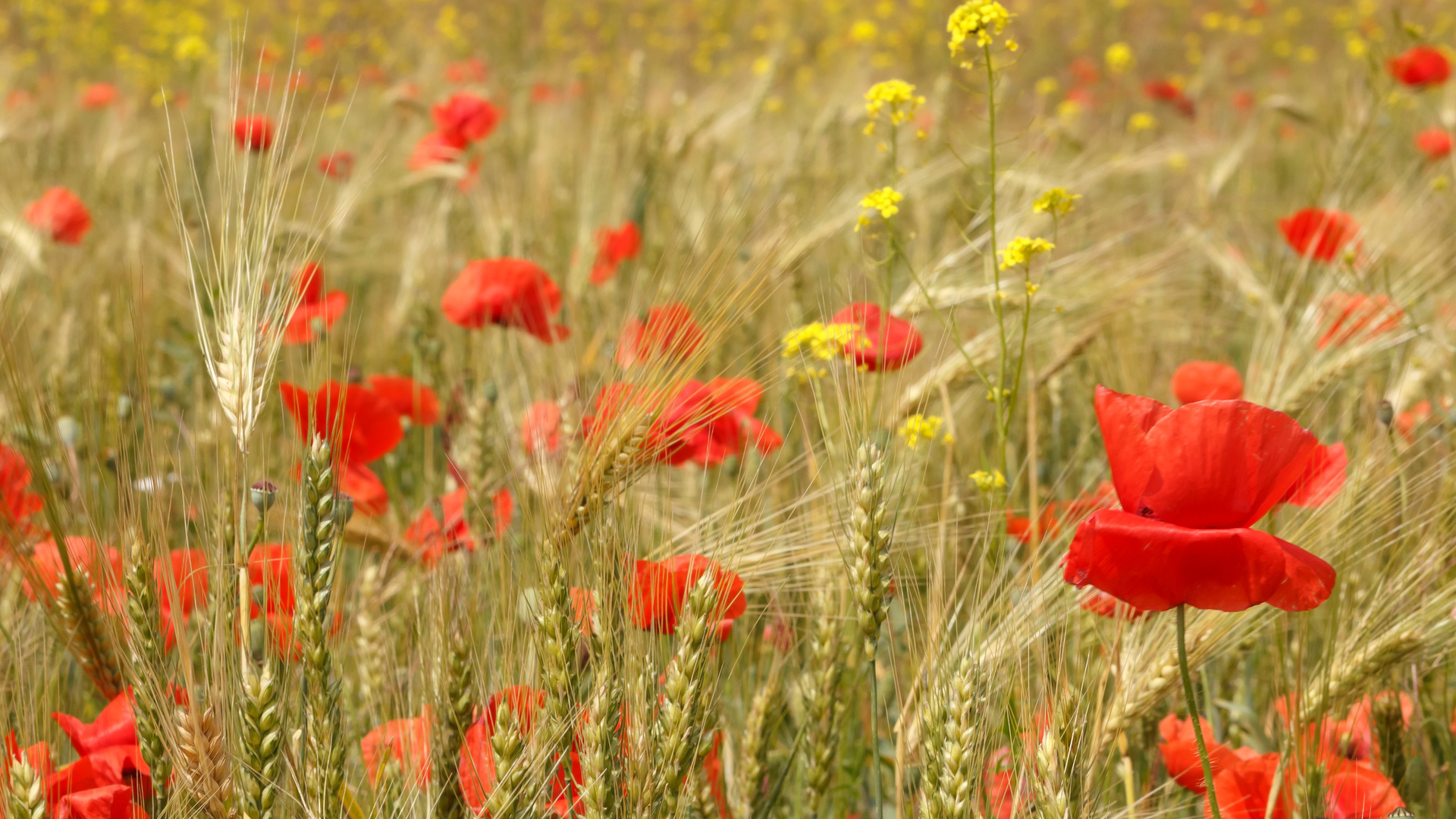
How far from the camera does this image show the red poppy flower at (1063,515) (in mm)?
1112

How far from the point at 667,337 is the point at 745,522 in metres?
0.29

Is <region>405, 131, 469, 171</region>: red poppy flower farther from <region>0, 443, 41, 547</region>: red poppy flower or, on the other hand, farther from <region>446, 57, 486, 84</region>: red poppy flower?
<region>0, 443, 41, 547</region>: red poppy flower

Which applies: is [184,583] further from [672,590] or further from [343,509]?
[672,590]

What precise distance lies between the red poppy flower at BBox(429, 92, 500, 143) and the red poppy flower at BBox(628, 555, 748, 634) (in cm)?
228

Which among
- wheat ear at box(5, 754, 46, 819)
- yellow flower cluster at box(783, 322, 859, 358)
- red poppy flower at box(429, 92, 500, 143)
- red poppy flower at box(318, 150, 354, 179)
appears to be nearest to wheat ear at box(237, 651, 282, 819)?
wheat ear at box(5, 754, 46, 819)

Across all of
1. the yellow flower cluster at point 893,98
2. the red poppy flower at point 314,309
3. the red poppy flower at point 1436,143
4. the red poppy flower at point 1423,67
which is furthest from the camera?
the red poppy flower at point 1423,67

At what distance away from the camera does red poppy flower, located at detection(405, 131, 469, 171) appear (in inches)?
120

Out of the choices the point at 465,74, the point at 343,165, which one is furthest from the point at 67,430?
the point at 465,74

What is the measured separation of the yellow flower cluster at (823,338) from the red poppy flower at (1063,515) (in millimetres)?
246

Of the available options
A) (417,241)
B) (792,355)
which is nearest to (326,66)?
(417,241)

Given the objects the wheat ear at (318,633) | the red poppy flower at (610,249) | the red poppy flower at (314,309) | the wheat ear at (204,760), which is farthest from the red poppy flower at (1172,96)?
the wheat ear at (204,760)

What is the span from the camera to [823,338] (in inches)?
42.3

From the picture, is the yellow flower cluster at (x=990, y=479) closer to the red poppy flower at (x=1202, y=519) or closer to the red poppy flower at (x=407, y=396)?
the red poppy flower at (x=1202, y=519)

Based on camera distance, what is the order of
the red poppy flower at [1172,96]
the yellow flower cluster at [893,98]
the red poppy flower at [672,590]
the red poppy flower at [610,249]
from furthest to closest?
the red poppy flower at [1172,96]
the red poppy flower at [610,249]
the yellow flower cluster at [893,98]
the red poppy flower at [672,590]
